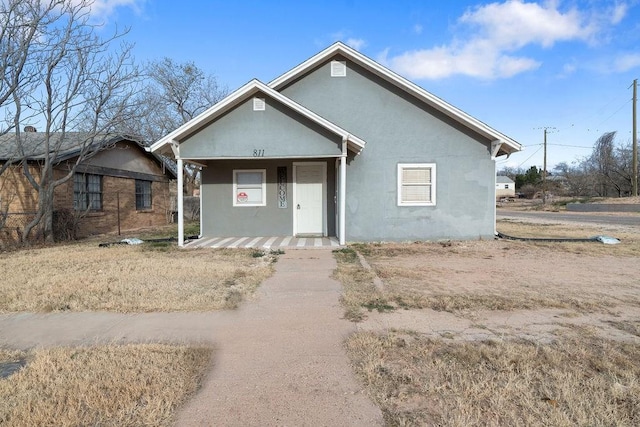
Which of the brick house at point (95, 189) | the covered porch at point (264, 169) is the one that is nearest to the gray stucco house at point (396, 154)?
the covered porch at point (264, 169)

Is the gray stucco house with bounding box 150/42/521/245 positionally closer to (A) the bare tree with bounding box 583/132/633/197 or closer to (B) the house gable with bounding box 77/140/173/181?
(B) the house gable with bounding box 77/140/173/181

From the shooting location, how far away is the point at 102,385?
3266 millimetres

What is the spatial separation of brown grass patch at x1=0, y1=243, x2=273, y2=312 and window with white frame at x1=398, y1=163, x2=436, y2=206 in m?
5.05

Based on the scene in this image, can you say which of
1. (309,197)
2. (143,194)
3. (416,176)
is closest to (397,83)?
(416,176)

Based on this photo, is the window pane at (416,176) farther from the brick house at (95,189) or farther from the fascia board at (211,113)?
the brick house at (95,189)

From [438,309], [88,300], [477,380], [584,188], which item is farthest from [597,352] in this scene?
[584,188]

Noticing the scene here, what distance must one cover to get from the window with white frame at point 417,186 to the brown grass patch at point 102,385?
366 inches

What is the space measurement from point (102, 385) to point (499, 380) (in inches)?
130

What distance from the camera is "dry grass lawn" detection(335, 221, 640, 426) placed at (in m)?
2.95

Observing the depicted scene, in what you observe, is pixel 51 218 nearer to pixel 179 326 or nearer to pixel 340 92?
pixel 340 92

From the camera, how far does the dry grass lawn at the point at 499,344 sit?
2953mm

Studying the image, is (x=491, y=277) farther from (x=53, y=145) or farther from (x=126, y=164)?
(x=126, y=164)

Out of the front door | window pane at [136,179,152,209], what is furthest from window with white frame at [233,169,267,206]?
window pane at [136,179,152,209]

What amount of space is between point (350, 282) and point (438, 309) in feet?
6.25
